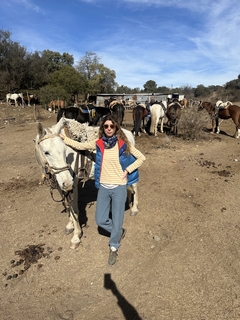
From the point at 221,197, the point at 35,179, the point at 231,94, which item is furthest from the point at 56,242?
the point at 231,94

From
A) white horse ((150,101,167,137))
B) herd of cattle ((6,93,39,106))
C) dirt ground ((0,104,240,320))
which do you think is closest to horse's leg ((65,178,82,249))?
dirt ground ((0,104,240,320))

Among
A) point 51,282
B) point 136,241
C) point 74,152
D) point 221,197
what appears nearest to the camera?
point 51,282

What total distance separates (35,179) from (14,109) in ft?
55.7

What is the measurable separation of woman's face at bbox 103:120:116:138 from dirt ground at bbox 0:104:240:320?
1.83 metres

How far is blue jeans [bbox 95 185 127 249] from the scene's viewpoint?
2.70 metres

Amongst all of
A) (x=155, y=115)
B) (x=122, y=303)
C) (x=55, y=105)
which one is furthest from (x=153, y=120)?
(x=55, y=105)

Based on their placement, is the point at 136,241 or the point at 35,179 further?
the point at 35,179

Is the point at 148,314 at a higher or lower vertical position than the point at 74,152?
lower

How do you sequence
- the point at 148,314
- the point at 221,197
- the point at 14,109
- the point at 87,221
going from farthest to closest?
the point at 14,109, the point at 221,197, the point at 87,221, the point at 148,314

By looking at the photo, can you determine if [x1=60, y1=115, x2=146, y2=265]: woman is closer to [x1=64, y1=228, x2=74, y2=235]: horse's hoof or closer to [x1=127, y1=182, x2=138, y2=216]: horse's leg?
[x1=64, y1=228, x2=74, y2=235]: horse's hoof

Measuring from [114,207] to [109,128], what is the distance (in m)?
1.03

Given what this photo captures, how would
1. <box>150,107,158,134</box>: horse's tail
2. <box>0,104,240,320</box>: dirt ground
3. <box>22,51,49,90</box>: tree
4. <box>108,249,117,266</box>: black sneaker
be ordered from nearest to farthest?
1. <box>0,104,240,320</box>: dirt ground
2. <box>108,249,117,266</box>: black sneaker
3. <box>150,107,158,134</box>: horse's tail
4. <box>22,51,49,90</box>: tree

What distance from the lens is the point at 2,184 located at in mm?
5695

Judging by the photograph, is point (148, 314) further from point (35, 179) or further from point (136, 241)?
point (35, 179)
